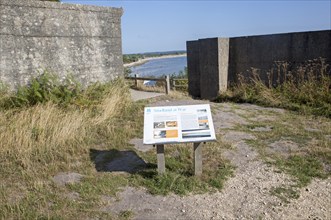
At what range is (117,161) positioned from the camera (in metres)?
5.07

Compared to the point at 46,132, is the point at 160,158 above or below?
below

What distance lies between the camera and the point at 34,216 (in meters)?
3.41

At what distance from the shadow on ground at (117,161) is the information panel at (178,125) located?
2.51ft

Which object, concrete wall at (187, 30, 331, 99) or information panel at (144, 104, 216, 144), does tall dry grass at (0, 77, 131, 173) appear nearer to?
information panel at (144, 104, 216, 144)

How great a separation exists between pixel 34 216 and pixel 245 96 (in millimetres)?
7468

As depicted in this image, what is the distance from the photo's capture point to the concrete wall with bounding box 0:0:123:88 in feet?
23.4

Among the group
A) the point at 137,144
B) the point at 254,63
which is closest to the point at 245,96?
the point at 254,63

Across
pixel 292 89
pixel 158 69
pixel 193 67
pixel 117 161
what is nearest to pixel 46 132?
pixel 117 161

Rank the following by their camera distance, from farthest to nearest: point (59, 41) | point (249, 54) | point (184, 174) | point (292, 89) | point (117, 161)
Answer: point (249, 54), point (292, 89), point (59, 41), point (117, 161), point (184, 174)

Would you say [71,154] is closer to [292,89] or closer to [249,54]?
[292,89]

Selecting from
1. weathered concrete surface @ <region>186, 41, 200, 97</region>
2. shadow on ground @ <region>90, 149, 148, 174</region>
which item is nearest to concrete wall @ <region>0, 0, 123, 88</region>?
shadow on ground @ <region>90, 149, 148, 174</region>

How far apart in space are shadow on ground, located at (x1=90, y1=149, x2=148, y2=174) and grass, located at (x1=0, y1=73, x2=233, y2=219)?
0.04 meters

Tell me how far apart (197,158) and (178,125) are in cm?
52

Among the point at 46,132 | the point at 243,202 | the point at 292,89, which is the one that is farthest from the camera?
the point at 292,89
